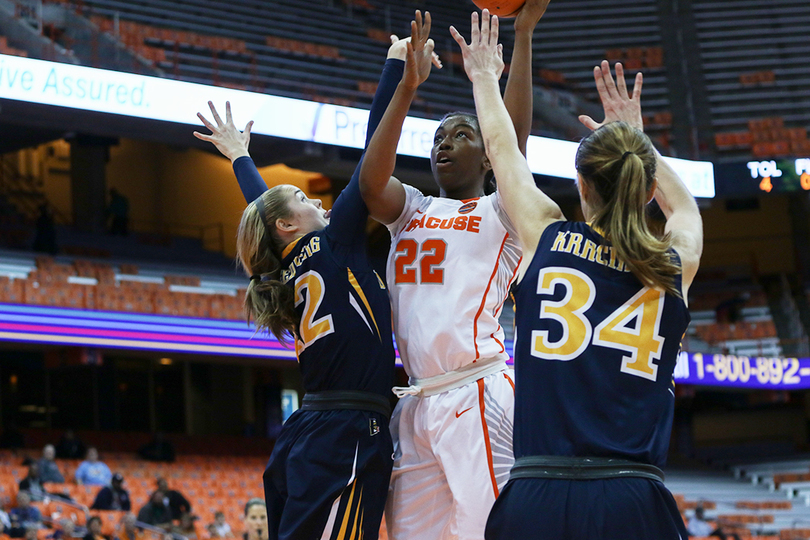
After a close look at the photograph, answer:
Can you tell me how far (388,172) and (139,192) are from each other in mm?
20613

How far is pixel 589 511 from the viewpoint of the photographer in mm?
2412

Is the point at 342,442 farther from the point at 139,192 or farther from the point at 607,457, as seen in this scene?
the point at 139,192

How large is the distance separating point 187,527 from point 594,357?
10.2m

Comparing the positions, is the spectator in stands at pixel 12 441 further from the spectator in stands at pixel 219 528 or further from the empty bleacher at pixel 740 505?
the empty bleacher at pixel 740 505

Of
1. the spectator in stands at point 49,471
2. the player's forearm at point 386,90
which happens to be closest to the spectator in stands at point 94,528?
the spectator in stands at point 49,471

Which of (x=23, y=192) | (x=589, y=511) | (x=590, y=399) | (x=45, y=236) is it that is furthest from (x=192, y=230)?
(x=589, y=511)

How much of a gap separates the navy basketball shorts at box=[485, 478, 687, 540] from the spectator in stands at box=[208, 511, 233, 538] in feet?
32.5

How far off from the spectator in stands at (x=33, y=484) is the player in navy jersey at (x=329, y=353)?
345 inches

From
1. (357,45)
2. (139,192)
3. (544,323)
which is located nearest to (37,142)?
(139,192)

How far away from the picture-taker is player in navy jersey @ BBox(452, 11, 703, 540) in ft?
8.04

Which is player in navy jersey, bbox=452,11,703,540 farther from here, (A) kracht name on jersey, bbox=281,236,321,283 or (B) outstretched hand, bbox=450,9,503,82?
(A) kracht name on jersey, bbox=281,236,321,283

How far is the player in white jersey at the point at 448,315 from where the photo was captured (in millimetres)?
3395

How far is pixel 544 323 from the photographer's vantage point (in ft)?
8.45

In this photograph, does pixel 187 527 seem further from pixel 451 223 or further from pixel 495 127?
pixel 495 127
